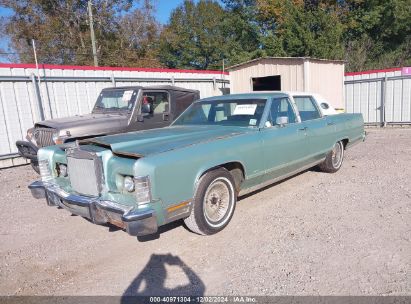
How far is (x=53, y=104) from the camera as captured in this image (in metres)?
9.66

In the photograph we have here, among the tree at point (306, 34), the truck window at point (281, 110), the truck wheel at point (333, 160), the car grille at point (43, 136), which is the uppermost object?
the tree at point (306, 34)

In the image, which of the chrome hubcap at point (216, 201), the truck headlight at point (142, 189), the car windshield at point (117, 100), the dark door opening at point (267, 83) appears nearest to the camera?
the truck headlight at point (142, 189)

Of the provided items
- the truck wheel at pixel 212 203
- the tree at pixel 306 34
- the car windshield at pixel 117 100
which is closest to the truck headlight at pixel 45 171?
the truck wheel at pixel 212 203

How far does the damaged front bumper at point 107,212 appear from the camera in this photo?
299 centimetres

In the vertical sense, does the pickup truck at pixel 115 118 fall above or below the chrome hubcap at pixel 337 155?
above

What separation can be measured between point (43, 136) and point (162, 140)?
388cm

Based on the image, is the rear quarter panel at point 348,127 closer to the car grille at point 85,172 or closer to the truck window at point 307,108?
the truck window at point 307,108

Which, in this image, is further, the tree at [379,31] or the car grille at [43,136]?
the tree at [379,31]

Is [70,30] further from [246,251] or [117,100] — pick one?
[246,251]

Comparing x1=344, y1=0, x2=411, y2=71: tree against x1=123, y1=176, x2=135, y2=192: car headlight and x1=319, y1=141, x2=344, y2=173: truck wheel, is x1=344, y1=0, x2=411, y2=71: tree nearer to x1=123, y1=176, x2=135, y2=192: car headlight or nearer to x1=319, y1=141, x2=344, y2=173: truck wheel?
x1=319, y1=141, x2=344, y2=173: truck wheel

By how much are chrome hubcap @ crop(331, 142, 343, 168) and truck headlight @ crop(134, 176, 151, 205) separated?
4311mm

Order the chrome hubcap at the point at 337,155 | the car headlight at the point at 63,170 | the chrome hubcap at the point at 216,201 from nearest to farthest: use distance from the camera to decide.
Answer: the chrome hubcap at the point at 216,201 → the car headlight at the point at 63,170 → the chrome hubcap at the point at 337,155

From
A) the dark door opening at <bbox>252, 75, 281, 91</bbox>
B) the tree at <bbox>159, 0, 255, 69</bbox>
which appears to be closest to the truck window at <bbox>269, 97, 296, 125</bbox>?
the dark door opening at <bbox>252, 75, 281, 91</bbox>

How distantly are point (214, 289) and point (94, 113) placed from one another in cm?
584
